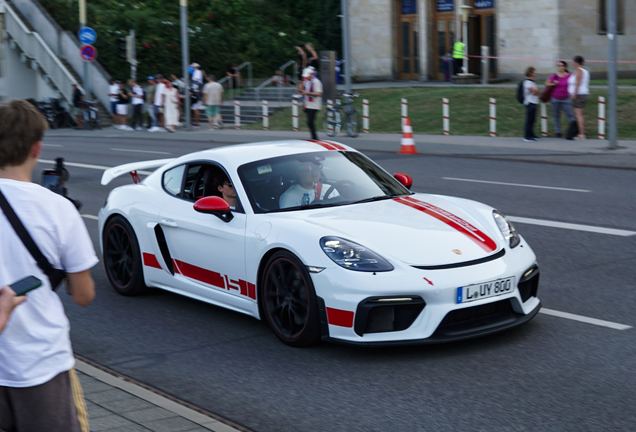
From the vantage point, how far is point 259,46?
147ft

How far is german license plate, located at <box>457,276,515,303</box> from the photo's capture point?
5.31 m

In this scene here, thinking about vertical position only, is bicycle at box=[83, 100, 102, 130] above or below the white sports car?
above

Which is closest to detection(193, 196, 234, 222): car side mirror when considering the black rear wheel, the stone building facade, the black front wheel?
the black front wheel

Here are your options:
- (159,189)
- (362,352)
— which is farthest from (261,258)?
(159,189)

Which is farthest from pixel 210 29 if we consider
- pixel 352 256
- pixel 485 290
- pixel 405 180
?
pixel 485 290

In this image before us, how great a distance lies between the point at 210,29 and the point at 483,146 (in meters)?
25.5

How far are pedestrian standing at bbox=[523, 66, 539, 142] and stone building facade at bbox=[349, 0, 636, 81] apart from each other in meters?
12.9

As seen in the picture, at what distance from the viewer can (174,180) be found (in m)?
7.18

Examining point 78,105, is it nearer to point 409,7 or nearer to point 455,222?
point 409,7

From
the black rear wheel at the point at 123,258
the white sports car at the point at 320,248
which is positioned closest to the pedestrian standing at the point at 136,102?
the black rear wheel at the point at 123,258

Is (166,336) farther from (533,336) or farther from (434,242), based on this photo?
(533,336)

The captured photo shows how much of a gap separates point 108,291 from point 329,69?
2094 centimetres

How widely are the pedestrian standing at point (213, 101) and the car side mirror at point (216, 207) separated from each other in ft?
82.6

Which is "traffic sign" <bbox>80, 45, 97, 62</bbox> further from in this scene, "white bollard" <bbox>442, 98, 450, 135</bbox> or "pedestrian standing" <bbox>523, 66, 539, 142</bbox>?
"pedestrian standing" <bbox>523, 66, 539, 142</bbox>
